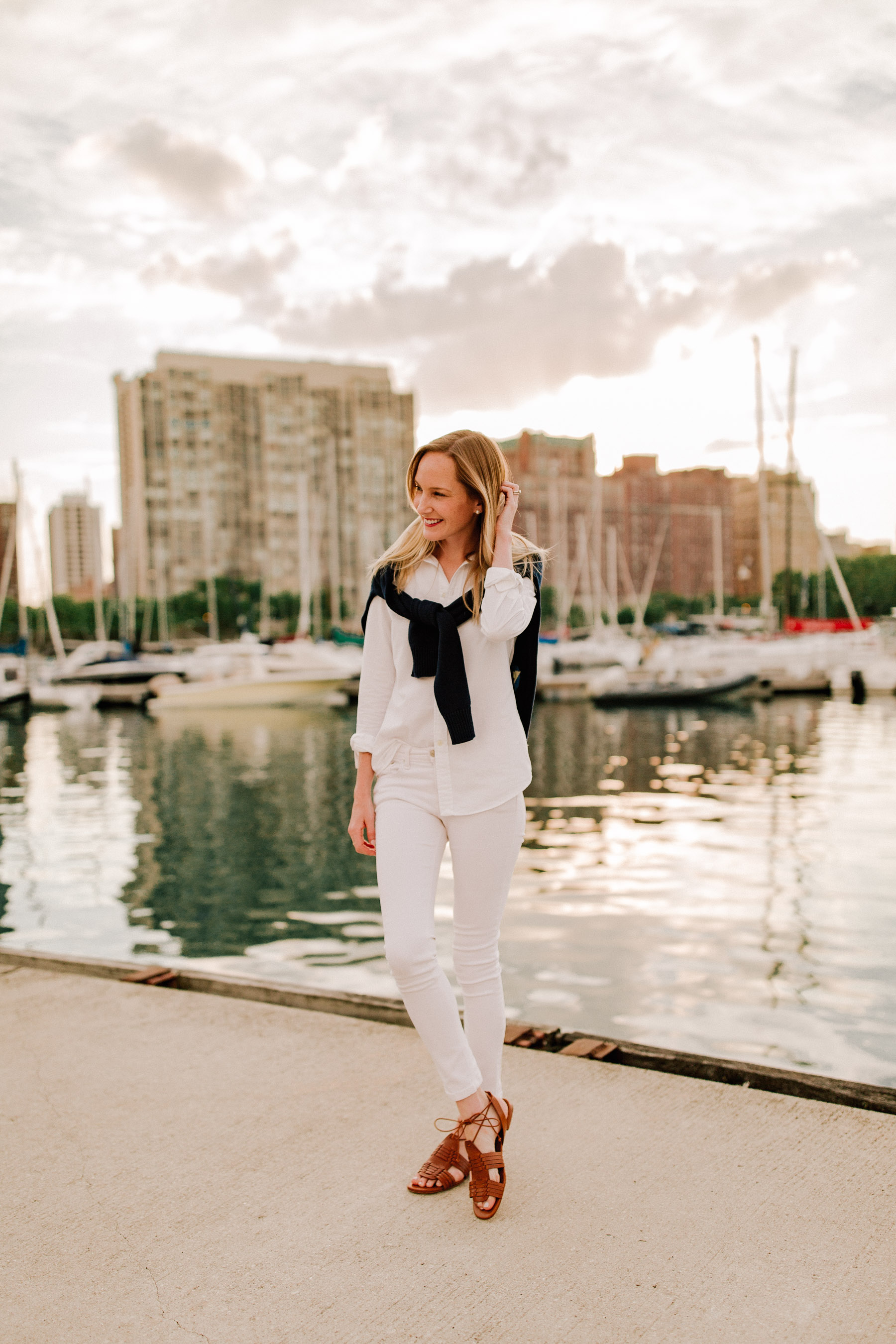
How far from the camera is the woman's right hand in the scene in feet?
9.08

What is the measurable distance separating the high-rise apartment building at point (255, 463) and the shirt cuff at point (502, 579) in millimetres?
111274

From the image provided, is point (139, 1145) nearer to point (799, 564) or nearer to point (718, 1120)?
point (718, 1120)

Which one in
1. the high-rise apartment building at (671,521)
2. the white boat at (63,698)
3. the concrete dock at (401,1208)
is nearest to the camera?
the concrete dock at (401,1208)

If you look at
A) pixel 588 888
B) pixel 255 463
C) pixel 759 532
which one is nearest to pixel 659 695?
pixel 588 888

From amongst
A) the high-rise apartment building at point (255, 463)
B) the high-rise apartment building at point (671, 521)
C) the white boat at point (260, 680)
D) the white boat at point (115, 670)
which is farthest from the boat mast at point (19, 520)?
the high-rise apartment building at point (671, 521)

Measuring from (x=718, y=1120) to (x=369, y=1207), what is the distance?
41.8 inches

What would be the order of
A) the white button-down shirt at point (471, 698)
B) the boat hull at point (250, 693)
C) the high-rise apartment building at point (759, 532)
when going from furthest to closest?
the high-rise apartment building at point (759, 532), the boat hull at point (250, 693), the white button-down shirt at point (471, 698)

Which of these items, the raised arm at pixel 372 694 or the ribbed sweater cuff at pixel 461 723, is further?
the raised arm at pixel 372 694

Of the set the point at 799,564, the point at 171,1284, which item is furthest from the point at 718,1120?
the point at 799,564

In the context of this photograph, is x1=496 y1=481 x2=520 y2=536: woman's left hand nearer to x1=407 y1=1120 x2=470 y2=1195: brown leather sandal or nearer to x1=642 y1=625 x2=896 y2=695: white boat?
x1=407 y1=1120 x2=470 y2=1195: brown leather sandal

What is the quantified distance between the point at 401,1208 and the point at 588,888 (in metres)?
6.78

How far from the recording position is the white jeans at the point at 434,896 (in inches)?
101

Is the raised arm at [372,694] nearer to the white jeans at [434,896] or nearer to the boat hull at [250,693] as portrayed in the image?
the white jeans at [434,896]

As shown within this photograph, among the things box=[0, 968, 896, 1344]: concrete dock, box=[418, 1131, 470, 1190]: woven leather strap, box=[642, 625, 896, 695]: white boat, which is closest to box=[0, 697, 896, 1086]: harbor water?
box=[0, 968, 896, 1344]: concrete dock
